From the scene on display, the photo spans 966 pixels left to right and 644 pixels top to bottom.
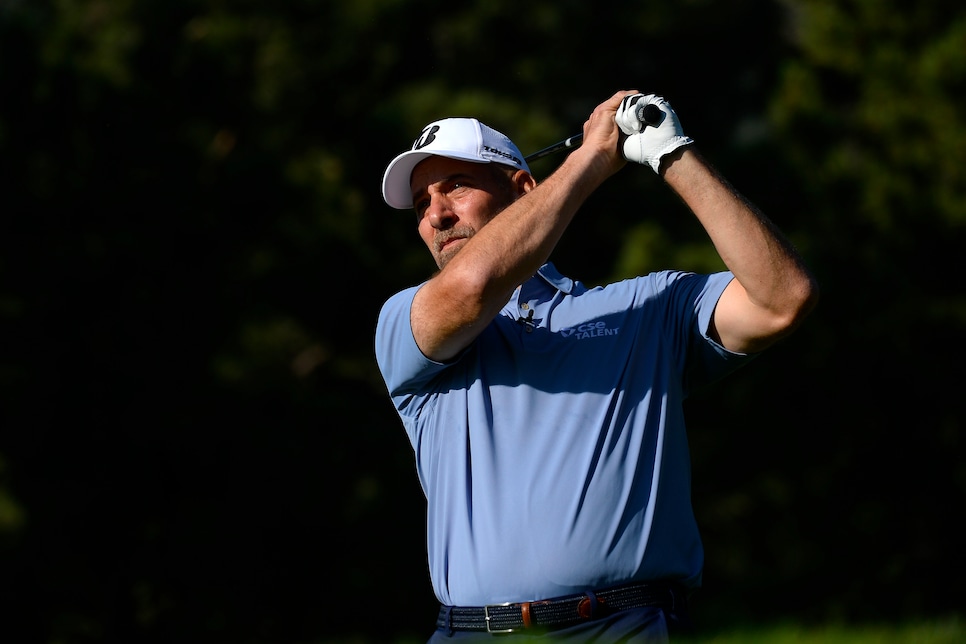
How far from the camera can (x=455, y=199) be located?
406 centimetres

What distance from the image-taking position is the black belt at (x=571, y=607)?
3.38 m

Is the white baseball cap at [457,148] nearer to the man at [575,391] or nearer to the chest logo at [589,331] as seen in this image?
the man at [575,391]

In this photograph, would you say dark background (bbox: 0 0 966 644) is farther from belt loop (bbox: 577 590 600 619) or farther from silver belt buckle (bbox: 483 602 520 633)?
belt loop (bbox: 577 590 600 619)

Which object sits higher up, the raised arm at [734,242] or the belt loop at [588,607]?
the raised arm at [734,242]

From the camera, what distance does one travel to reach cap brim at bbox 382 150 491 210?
4047 mm

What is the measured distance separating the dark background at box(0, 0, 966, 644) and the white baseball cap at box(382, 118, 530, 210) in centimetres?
996

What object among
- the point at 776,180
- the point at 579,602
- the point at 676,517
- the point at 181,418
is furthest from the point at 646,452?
the point at 776,180

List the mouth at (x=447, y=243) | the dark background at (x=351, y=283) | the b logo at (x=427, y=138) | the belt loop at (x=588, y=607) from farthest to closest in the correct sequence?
the dark background at (x=351, y=283)
the b logo at (x=427, y=138)
the mouth at (x=447, y=243)
the belt loop at (x=588, y=607)

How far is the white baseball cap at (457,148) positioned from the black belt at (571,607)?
53.1 inches

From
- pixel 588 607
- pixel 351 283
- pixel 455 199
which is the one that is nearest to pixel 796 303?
pixel 588 607

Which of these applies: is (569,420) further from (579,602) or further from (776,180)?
(776,180)

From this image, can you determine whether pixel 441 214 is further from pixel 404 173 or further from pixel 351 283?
pixel 351 283

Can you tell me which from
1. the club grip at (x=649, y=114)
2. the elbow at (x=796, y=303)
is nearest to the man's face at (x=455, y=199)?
the club grip at (x=649, y=114)

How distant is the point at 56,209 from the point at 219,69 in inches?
98.7
